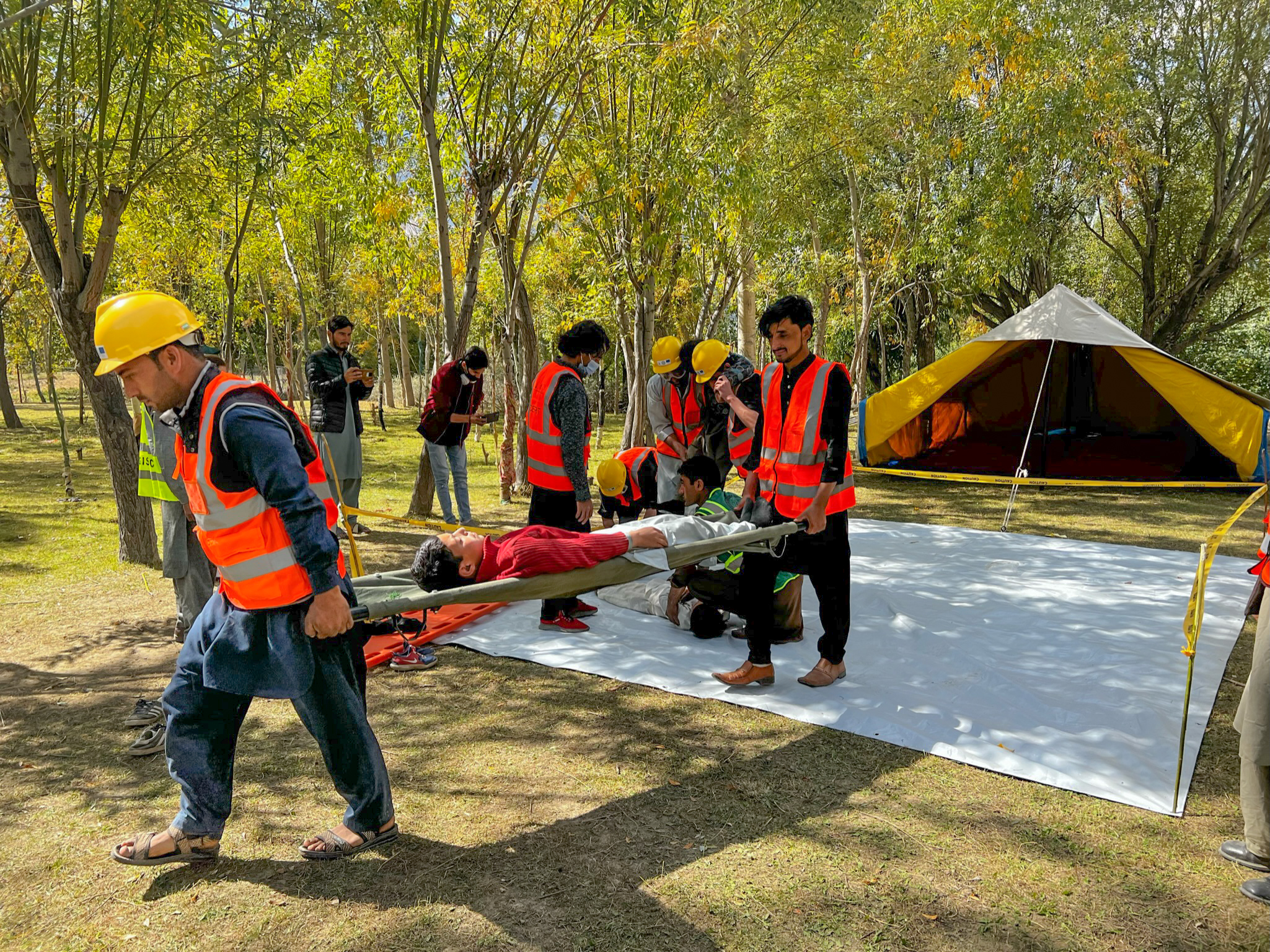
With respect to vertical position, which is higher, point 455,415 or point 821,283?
point 821,283

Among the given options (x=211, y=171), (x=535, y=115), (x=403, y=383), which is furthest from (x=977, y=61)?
(x=403, y=383)

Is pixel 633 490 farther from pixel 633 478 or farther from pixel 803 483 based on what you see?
pixel 803 483

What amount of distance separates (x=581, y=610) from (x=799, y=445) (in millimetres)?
1992

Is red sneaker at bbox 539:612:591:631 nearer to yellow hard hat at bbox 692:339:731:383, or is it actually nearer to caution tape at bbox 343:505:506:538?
caution tape at bbox 343:505:506:538

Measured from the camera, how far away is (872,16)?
13.0m

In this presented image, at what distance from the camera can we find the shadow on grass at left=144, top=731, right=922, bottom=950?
234 centimetres

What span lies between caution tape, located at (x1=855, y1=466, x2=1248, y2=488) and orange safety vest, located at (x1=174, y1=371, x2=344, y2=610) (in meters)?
6.59

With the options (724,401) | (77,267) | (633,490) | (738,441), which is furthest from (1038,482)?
(77,267)

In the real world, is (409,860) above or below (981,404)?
below

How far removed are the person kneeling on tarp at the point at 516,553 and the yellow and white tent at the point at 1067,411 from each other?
7090 mm

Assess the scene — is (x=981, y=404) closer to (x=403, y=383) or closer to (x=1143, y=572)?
(x=1143, y=572)

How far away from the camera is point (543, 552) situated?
317 centimetres

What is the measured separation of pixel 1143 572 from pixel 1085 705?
2.90 m

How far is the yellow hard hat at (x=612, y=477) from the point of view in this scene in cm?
566
